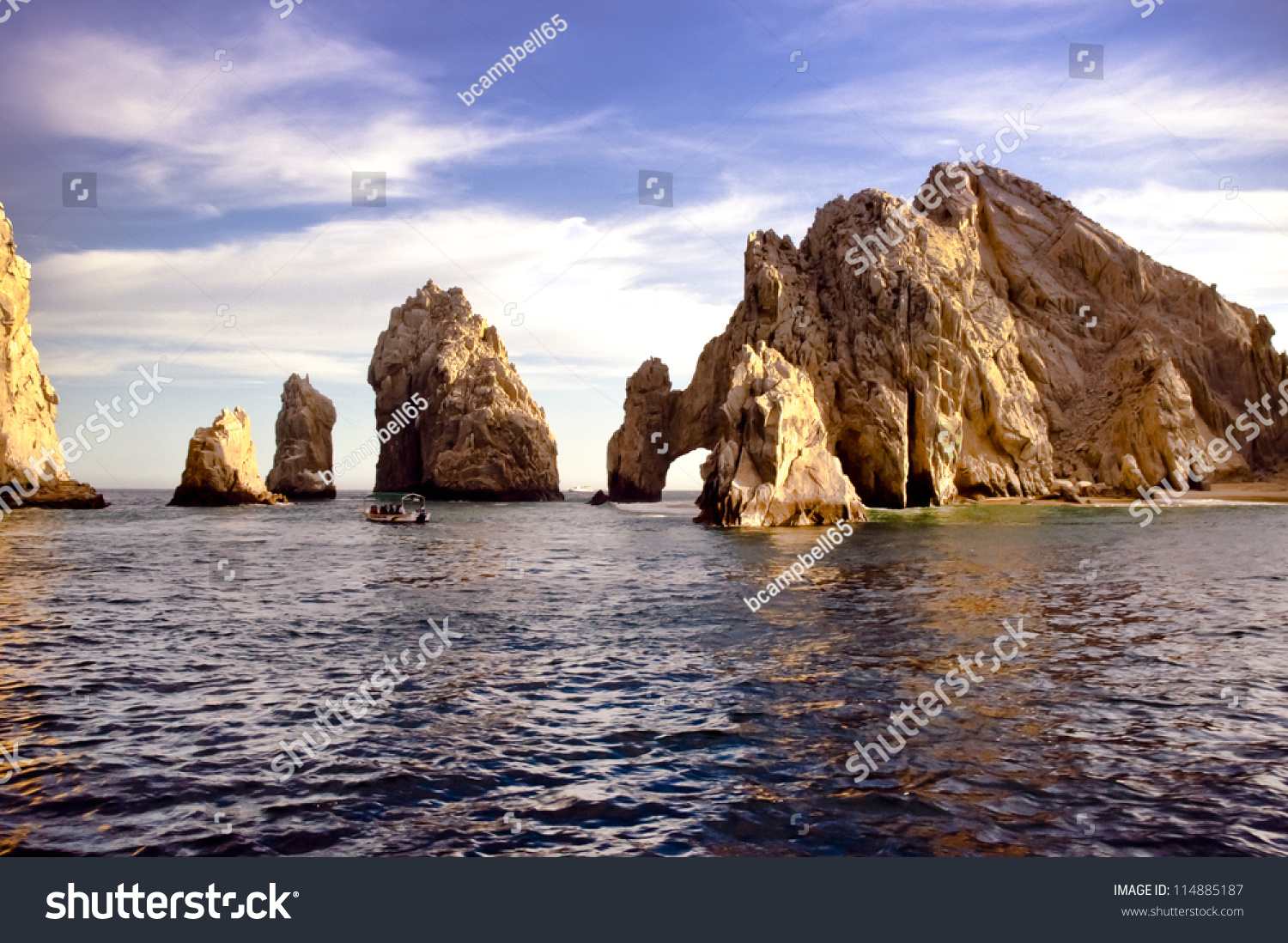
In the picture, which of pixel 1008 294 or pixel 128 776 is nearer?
pixel 128 776

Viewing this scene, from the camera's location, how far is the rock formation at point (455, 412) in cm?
12744

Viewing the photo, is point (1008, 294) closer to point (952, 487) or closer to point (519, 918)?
point (952, 487)

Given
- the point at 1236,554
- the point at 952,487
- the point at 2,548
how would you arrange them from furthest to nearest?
the point at 952,487, the point at 2,548, the point at 1236,554

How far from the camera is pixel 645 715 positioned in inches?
563

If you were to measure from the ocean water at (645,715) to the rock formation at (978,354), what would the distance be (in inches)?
2033

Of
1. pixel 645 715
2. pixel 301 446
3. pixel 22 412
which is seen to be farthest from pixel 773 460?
pixel 301 446

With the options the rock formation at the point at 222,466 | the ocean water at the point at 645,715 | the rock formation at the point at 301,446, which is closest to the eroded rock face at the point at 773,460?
the ocean water at the point at 645,715

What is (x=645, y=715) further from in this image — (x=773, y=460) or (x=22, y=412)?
(x=22, y=412)

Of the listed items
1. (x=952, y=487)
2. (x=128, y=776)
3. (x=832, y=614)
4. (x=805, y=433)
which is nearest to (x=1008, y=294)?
(x=952, y=487)

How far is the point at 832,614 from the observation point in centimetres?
2433

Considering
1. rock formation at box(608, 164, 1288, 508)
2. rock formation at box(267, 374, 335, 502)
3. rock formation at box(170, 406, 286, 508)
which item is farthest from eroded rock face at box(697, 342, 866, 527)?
rock formation at box(267, 374, 335, 502)

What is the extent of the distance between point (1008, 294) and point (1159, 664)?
117921 millimetres

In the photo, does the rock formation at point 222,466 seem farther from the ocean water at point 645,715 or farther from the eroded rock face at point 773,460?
the ocean water at point 645,715

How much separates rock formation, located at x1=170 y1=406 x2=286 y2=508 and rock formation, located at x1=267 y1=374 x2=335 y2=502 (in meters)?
32.2
